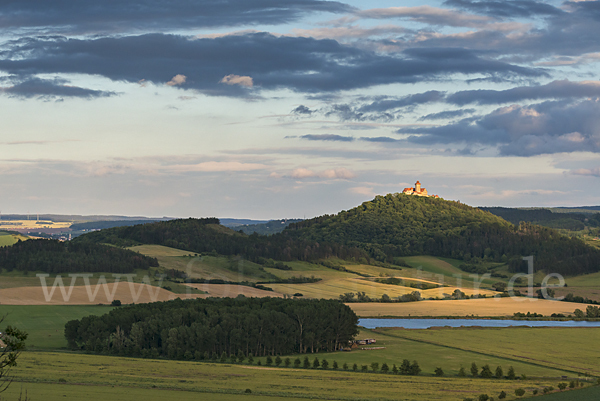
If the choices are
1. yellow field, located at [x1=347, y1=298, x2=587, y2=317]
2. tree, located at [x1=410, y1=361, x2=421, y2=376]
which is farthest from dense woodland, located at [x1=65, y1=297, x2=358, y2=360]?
yellow field, located at [x1=347, y1=298, x2=587, y2=317]

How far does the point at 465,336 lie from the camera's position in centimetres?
11594

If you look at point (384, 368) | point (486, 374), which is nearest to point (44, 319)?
point (384, 368)

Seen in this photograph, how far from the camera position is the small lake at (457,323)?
133125 millimetres

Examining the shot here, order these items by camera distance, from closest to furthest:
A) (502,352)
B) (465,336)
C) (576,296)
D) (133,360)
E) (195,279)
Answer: (133,360) < (502,352) < (465,336) < (576,296) < (195,279)

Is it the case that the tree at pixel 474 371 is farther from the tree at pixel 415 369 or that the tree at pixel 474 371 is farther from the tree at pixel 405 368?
the tree at pixel 405 368

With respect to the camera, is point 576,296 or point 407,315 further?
point 576,296

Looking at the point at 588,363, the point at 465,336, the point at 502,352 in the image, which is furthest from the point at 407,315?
the point at 588,363

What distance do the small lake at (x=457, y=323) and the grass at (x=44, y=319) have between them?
55422 millimetres

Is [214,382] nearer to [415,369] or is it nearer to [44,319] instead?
[415,369]

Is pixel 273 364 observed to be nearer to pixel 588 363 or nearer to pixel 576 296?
pixel 588 363

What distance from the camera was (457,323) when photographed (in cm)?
13775

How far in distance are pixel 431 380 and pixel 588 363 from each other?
28329 millimetres

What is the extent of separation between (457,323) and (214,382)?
77594 millimetres

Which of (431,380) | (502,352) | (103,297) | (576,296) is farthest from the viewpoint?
(576,296)
